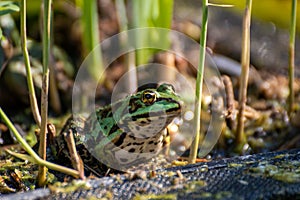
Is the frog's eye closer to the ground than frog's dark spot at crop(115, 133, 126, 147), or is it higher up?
higher up

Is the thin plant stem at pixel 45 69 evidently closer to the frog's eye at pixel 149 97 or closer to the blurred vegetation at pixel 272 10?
the frog's eye at pixel 149 97

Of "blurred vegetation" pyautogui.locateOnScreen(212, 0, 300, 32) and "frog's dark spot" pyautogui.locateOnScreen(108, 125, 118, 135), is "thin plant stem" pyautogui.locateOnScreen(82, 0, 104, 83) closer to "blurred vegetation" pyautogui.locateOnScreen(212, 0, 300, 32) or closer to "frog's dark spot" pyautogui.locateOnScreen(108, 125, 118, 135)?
"frog's dark spot" pyautogui.locateOnScreen(108, 125, 118, 135)

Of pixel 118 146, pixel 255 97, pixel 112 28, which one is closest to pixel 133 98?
pixel 118 146

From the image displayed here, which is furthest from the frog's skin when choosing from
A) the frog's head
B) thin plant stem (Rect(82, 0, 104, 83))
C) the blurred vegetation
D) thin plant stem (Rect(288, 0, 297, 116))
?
the blurred vegetation

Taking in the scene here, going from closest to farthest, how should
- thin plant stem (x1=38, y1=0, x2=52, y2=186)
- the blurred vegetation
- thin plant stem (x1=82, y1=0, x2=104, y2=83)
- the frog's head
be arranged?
1. thin plant stem (x1=38, y1=0, x2=52, y2=186)
2. the frog's head
3. thin plant stem (x1=82, y1=0, x2=104, y2=83)
4. the blurred vegetation

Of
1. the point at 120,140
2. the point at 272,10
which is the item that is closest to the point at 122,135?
the point at 120,140

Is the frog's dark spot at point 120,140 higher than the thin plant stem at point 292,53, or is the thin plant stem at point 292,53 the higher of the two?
the thin plant stem at point 292,53

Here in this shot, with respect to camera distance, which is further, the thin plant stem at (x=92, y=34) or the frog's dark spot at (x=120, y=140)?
the thin plant stem at (x=92, y=34)

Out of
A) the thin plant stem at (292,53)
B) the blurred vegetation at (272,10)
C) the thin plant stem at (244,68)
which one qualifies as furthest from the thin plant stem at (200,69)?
the blurred vegetation at (272,10)

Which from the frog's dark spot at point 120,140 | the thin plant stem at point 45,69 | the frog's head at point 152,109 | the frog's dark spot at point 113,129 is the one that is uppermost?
the thin plant stem at point 45,69
